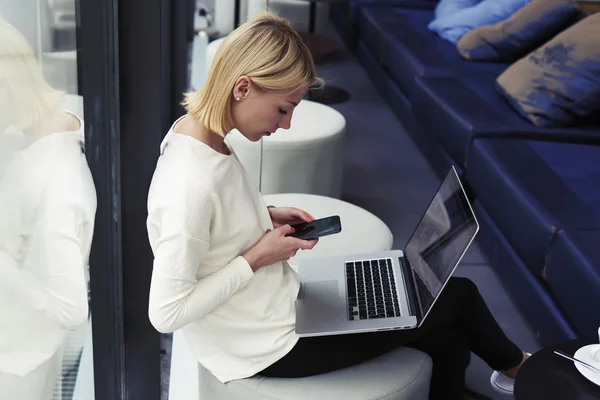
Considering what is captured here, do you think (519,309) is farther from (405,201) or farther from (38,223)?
(38,223)

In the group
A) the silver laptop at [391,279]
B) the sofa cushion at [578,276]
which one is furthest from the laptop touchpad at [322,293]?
the sofa cushion at [578,276]

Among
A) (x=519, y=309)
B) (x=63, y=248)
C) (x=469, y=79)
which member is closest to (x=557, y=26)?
(x=469, y=79)

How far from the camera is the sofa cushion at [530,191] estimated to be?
2312 mm

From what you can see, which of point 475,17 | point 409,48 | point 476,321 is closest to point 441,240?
point 476,321

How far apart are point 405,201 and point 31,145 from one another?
2744mm

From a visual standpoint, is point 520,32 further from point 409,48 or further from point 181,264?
point 181,264

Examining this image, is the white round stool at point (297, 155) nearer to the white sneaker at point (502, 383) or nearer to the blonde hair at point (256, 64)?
the white sneaker at point (502, 383)

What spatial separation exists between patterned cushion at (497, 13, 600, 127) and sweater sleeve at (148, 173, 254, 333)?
87.5 inches

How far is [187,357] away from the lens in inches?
86.4

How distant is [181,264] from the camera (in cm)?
130

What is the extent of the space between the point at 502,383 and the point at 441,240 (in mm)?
537

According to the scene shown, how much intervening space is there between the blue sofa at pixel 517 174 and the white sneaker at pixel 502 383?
263 millimetres

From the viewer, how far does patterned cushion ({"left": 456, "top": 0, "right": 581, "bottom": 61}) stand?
379cm

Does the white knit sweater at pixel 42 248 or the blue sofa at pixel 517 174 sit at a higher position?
the white knit sweater at pixel 42 248
